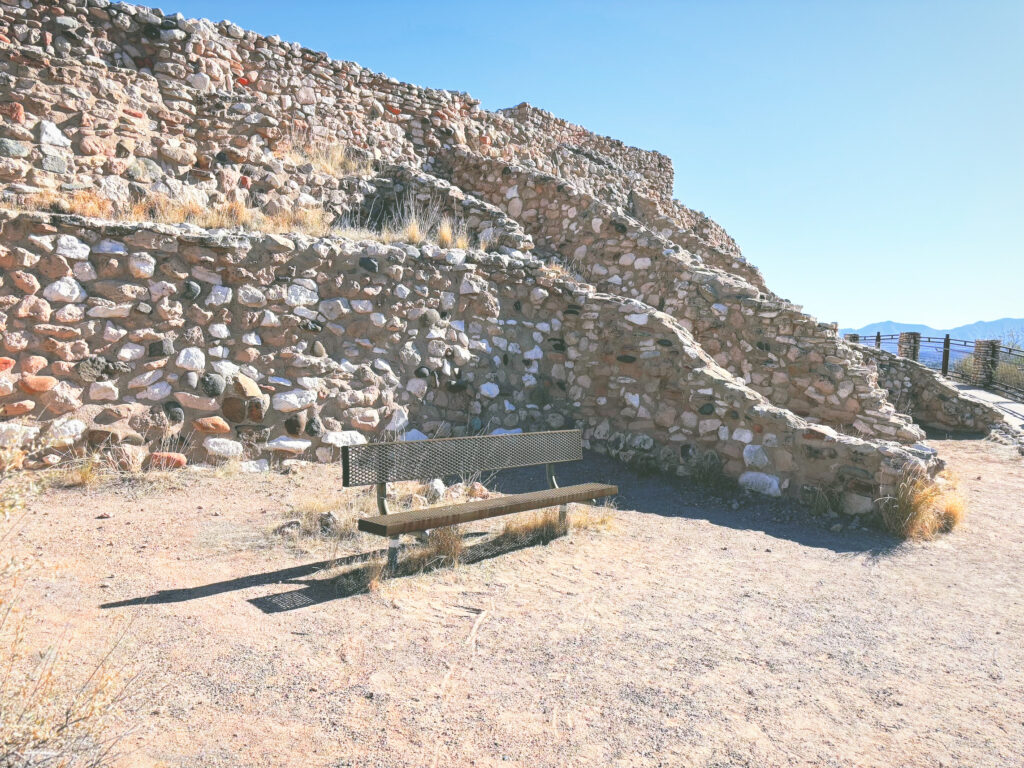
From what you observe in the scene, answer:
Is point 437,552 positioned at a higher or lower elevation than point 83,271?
lower

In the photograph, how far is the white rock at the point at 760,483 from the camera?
5867mm

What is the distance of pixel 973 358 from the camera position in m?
16.7

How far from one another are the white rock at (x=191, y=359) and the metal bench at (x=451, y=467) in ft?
6.97

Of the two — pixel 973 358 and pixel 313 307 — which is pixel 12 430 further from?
pixel 973 358

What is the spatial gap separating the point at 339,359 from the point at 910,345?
15.9 m

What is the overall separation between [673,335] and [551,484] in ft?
7.41

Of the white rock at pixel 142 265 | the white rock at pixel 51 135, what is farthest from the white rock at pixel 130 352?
the white rock at pixel 51 135

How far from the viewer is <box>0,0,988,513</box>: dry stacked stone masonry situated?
520cm

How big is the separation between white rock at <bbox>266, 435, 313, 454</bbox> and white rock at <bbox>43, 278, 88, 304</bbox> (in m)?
1.78

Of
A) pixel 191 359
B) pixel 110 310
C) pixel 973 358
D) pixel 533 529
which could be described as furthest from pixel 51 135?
pixel 973 358

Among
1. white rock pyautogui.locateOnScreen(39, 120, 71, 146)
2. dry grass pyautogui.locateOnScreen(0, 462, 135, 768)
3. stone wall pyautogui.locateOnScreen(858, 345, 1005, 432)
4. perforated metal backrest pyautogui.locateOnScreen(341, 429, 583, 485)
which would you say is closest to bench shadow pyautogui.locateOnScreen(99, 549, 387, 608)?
perforated metal backrest pyautogui.locateOnScreen(341, 429, 583, 485)

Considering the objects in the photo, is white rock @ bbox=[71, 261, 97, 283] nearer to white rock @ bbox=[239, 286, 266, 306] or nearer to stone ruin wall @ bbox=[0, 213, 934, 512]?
stone ruin wall @ bbox=[0, 213, 934, 512]

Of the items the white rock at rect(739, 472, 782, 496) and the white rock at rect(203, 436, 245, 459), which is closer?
the white rock at rect(203, 436, 245, 459)

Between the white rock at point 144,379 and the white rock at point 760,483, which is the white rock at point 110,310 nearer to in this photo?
the white rock at point 144,379
